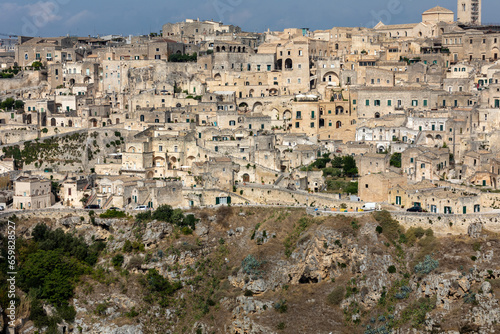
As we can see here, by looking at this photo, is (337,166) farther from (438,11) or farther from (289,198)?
(438,11)

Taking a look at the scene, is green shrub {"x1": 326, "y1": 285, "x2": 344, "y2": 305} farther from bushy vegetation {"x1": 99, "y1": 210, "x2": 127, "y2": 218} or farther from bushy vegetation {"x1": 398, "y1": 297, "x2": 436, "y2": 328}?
bushy vegetation {"x1": 99, "y1": 210, "x2": 127, "y2": 218}

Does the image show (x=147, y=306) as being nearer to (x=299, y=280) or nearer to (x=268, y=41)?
(x=299, y=280)

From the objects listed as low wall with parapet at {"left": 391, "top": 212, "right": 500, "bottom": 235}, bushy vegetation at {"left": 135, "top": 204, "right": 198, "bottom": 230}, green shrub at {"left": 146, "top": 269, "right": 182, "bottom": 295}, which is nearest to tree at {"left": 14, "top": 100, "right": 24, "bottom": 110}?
bushy vegetation at {"left": 135, "top": 204, "right": 198, "bottom": 230}

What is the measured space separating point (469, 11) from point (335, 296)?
48568mm

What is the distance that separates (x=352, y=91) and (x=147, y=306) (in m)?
24.5

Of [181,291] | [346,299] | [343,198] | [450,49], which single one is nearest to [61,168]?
[181,291]

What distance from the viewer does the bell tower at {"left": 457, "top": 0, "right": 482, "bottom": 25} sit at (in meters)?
80.8

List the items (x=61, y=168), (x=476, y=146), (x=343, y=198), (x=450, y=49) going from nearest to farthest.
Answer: (x=343, y=198) < (x=476, y=146) < (x=61, y=168) < (x=450, y=49)

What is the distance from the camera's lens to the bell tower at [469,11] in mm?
80750

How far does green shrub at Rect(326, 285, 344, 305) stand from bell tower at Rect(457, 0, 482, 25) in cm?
4694

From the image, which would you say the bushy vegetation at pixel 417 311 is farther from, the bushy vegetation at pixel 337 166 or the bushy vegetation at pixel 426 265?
the bushy vegetation at pixel 337 166

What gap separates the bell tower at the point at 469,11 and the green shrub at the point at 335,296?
4694 centimetres

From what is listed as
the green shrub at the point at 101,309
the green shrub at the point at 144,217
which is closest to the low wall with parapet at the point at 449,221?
the green shrub at the point at 144,217

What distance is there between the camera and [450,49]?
223 feet
